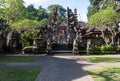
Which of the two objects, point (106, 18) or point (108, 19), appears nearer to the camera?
point (108, 19)

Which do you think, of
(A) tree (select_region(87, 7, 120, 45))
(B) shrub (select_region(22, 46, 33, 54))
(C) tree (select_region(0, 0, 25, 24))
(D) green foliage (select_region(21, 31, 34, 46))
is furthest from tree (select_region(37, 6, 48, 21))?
(B) shrub (select_region(22, 46, 33, 54))

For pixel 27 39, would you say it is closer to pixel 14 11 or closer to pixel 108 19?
pixel 108 19

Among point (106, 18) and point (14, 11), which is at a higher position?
point (14, 11)

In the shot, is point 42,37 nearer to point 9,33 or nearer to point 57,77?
point 9,33

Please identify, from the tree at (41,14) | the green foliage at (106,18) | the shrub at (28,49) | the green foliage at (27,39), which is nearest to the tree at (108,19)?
the green foliage at (106,18)

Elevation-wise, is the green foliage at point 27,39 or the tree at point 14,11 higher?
the tree at point 14,11

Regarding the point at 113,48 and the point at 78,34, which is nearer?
the point at 113,48

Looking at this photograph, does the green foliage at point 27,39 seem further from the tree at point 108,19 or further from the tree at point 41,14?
the tree at point 41,14

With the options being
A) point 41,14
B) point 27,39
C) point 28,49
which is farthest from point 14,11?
point 41,14

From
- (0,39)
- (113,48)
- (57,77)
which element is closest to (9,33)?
(0,39)

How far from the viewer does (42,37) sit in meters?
34.0

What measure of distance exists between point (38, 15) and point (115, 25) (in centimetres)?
5490

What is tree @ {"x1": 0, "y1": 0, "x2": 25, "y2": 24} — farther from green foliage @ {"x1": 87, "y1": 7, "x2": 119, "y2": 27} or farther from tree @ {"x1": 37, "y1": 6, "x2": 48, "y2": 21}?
tree @ {"x1": 37, "y1": 6, "x2": 48, "y2": 21}

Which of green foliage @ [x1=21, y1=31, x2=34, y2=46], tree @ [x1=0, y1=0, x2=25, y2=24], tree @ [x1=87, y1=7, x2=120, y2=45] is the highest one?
tree @ [x1=0, y1=0, x2=25, y2=24]
